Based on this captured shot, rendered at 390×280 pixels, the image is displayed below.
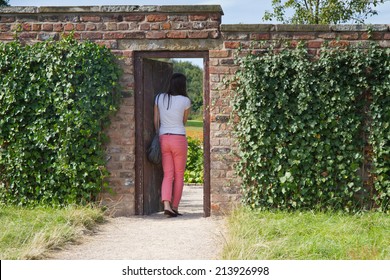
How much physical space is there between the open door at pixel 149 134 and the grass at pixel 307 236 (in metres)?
1.44

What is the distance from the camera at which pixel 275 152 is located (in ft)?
27.4

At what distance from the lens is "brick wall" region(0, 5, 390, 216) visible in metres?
8.47

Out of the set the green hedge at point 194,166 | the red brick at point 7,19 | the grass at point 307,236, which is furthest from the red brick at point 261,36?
the green hedge at point 194,166

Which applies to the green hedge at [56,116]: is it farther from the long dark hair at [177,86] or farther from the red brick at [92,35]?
the long dark hair at [177,86]

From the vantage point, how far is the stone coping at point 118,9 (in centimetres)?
848

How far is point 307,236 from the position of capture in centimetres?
669

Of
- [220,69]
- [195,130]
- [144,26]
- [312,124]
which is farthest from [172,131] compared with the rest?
[195,130]

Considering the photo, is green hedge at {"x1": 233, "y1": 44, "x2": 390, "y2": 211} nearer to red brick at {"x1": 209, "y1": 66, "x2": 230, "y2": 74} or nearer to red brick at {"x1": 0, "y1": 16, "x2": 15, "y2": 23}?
red brick at {"x1": 209, "y1": 66, "x2": 230, "y2": 74}

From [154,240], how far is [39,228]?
1.30 metres

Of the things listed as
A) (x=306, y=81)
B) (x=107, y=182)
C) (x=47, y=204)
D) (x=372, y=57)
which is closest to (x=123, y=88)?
(x=107, y=182)

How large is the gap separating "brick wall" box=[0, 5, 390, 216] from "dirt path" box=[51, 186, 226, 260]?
48 centimetres

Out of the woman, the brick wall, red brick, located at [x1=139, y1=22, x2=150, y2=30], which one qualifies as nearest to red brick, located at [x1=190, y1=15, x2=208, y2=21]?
the brick wall

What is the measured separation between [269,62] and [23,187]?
373 centimetres

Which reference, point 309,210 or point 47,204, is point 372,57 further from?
point 47,204
